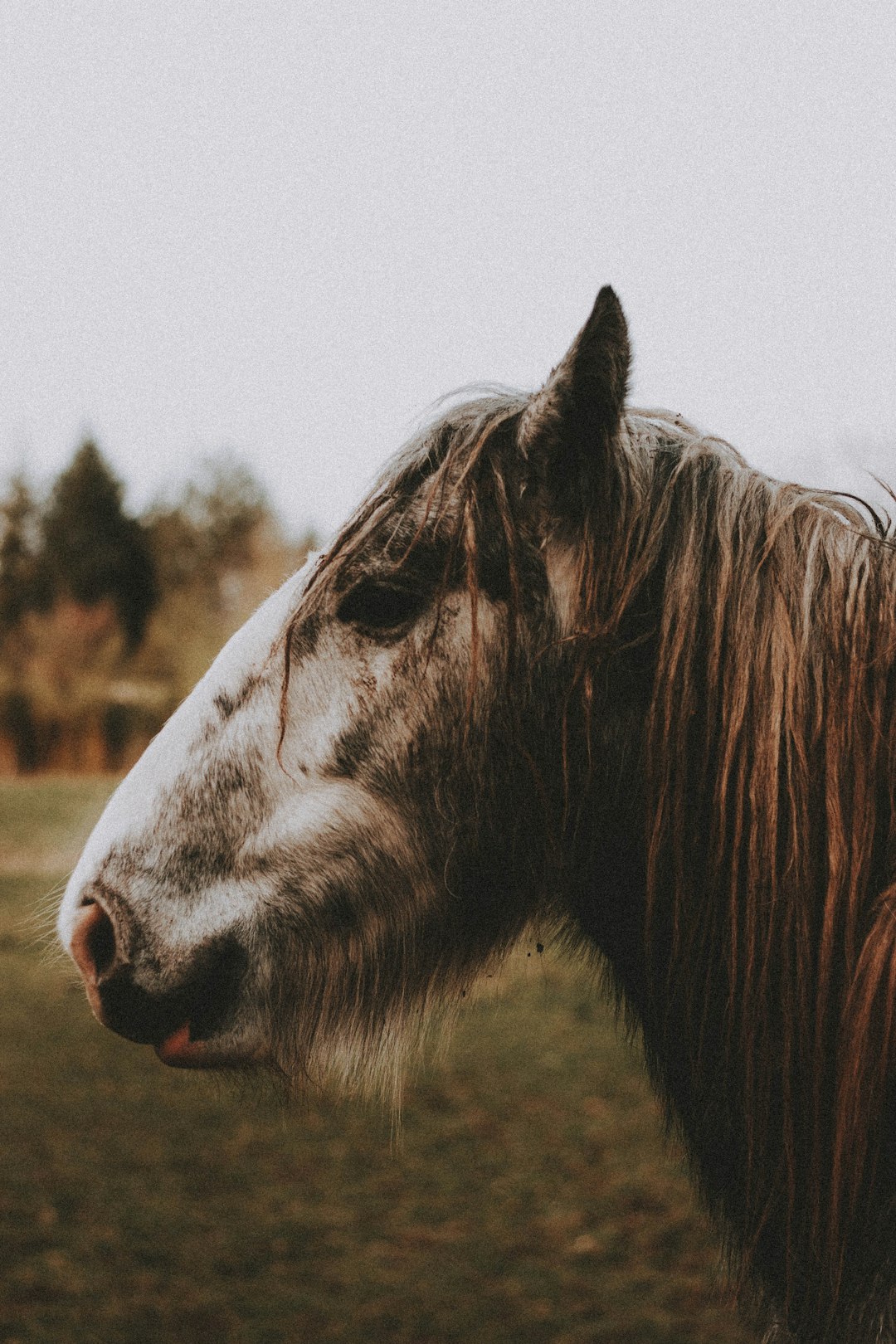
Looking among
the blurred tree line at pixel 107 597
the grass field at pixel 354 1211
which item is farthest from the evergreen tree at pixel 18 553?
the grass field at pixel 354 1211

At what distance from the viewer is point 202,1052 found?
1.69 metres

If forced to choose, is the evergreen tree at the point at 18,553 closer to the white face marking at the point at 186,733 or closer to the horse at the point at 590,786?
the white face marking at the point at 186,733

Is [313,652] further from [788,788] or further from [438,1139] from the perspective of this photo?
[438,1139]

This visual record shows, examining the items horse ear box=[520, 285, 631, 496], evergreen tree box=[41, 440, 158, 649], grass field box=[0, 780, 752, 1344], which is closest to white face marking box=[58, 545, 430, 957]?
horse ear box=[520, 285, 631, 496]

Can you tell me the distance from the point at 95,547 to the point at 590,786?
46.5 m

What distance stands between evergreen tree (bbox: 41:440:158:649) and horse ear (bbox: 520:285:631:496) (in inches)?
1653

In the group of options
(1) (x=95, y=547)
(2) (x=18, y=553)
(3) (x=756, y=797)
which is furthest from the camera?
(1) (x=95, y=547)

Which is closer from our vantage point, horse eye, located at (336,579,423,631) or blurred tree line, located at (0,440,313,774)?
horse eye, located at (336,579,423,631)

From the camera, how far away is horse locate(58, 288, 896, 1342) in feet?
5.00

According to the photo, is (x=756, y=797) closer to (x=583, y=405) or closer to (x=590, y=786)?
(x=590, y=786)

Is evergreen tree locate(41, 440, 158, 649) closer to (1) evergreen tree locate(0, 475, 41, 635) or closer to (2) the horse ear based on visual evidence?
(1) evergreen tree locate(0, 475, 41, 635)

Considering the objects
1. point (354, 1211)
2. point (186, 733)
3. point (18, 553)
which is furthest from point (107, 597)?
point (186, 733)

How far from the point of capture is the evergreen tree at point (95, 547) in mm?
43469

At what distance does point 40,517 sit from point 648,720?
4830 centimetres
